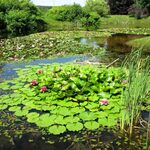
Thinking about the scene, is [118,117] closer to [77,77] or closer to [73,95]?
[73,95]

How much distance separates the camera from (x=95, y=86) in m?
7.84

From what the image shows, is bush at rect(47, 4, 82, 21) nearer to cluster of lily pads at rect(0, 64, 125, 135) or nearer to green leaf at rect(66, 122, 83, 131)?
cluster of lily pads at rect(0, 64, 125, 135)

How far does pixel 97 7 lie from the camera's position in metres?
58.4

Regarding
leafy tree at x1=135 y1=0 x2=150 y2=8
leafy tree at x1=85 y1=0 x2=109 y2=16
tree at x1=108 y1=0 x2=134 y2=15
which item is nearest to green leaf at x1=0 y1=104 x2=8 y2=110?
leafy tree at x1=135 y1=0 x2=150 y2=8

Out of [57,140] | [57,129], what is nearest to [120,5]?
[57,129]

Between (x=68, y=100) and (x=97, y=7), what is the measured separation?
173 ft

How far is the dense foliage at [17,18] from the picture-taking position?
36469 millimetres

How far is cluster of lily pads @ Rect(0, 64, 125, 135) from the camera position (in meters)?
6.38

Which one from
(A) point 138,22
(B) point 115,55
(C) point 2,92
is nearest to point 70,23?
(A) point 138,22

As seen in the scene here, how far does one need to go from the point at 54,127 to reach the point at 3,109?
167 cm

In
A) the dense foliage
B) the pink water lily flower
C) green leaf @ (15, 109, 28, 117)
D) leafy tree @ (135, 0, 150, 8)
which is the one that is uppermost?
leafy tree @ (135, 0, 150, 8)

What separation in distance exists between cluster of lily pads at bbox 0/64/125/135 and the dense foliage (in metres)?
25.8

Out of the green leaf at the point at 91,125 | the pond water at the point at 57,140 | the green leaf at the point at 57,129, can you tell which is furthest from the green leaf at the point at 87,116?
the green leaf at the point at 57,129

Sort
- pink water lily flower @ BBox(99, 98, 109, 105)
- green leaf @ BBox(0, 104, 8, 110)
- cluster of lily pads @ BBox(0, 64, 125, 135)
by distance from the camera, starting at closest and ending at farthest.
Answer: cluster of lily pads @ BBox(0, 64, 125, 135) → pink water lily flower @ BBox(99, 98, 109, 105) → green leaf @ BBox(0, 104, 8, 110)
